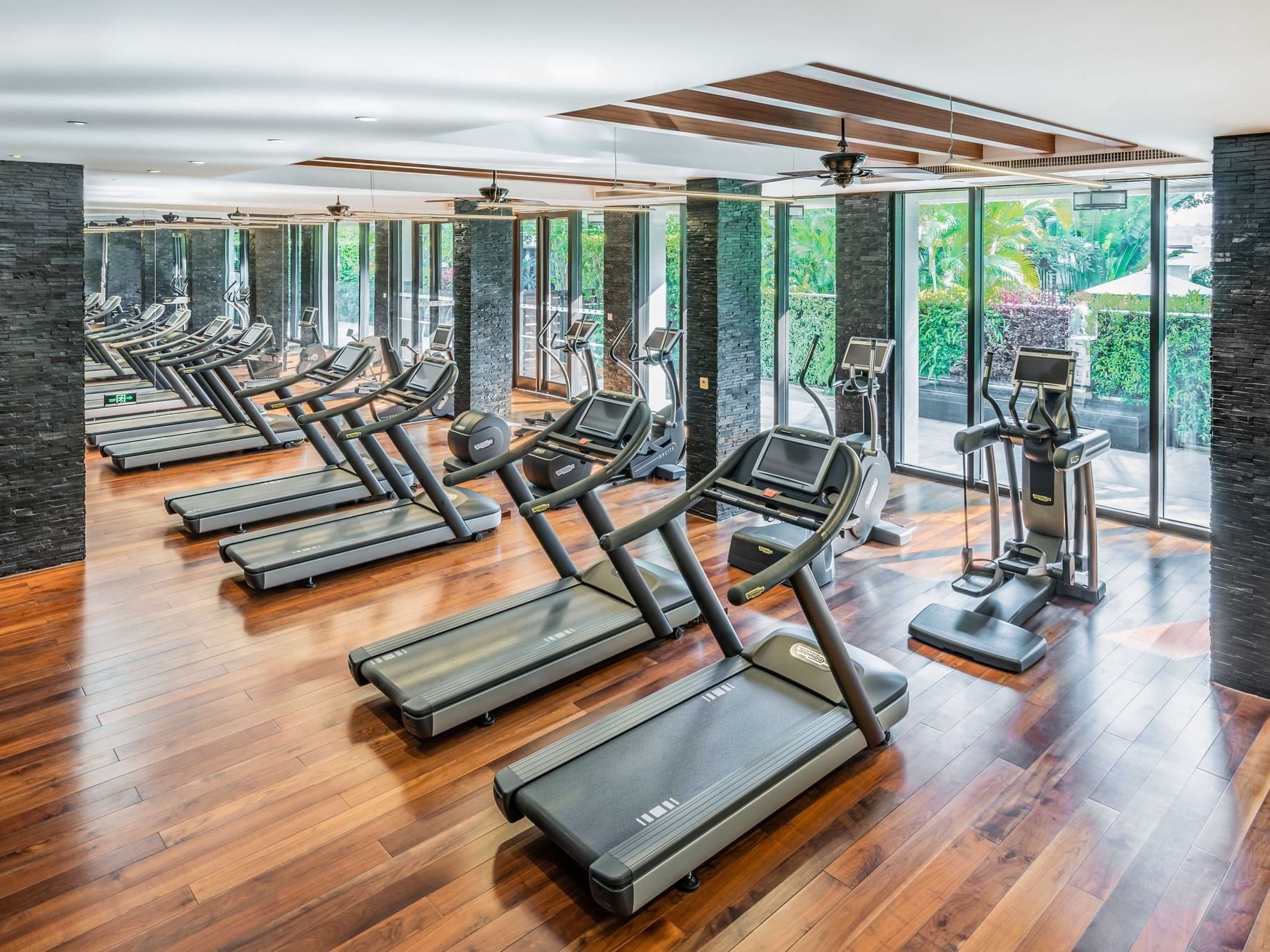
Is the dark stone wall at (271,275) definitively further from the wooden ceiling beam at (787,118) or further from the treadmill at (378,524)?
the wooden ceiling beam at (787,118)

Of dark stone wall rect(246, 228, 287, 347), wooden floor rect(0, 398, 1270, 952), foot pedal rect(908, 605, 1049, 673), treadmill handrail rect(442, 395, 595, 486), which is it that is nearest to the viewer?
wooden floor rect(0, 398, 1270, 952)

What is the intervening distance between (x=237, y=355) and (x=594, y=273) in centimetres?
478

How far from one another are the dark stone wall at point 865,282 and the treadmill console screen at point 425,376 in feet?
12.8

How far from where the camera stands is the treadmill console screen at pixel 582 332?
31.6ft

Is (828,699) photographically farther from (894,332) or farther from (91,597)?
(894,332)

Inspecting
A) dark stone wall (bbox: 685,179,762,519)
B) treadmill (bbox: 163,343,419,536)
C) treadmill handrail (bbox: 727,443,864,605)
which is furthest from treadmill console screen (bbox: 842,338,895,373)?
treadmill (bbox: 163,343,419,536)

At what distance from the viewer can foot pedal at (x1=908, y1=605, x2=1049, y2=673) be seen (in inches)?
184

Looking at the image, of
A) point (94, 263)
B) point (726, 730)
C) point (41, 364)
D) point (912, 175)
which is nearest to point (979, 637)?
point (726, 730)

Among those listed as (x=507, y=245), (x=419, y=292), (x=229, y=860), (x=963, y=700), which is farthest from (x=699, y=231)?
(x=419, y=292)

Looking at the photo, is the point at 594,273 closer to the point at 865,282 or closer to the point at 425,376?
the point at 425,376

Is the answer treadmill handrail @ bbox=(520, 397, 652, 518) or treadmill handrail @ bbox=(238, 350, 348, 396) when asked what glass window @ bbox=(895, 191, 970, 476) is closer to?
treadmill handrail @ bbox=(520, 397, 652, 518)

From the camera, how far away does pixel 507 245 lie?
10.5 m

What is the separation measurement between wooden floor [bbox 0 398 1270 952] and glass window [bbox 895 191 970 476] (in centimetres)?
320

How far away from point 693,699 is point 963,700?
1.44 metres
